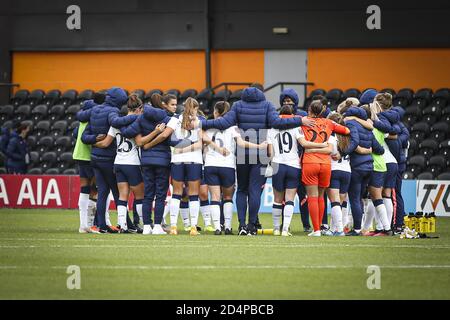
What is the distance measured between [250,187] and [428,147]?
12.3 m

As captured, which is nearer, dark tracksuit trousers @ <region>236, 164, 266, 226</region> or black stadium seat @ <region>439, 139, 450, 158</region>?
dark tracksuit trousers @ <region>236, 164, 266, 226</region>

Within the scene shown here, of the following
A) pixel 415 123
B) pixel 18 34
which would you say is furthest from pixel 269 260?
pixel 18 34

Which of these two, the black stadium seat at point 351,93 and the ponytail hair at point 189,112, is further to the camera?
the black stadium seat at point 351,93

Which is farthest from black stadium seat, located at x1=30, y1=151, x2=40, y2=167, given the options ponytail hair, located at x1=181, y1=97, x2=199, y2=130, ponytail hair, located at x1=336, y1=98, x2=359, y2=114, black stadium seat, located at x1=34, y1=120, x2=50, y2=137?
ponytail hair, located at x1=181, y1=97, x2=199, y2=130

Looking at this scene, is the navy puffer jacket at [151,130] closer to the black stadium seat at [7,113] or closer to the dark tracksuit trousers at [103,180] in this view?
the dark tracksuit trousers at [103,180]

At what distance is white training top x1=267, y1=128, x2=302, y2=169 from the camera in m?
16.7

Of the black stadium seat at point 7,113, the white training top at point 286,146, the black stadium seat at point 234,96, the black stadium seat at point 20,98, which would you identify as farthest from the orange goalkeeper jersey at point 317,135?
the black stadium seat at point 20,98

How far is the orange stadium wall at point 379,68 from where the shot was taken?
1236 inches

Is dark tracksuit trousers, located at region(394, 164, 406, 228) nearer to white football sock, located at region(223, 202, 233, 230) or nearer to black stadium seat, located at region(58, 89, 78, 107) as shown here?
white football sock, located at region(223, 202, 233, 230)

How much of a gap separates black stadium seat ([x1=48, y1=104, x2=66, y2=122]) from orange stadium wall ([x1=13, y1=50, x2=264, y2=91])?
1896mm

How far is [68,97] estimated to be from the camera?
1297 inches

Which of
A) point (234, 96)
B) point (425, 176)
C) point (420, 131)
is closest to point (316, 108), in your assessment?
point (425, 176)

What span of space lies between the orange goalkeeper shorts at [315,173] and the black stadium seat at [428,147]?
38.8 feet

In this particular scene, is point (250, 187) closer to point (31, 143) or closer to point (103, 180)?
point (103, 180)
